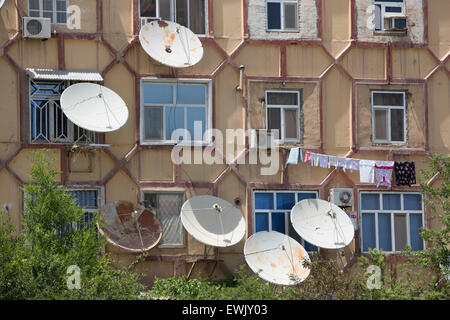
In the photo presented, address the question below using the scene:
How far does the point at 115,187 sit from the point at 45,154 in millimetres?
2042

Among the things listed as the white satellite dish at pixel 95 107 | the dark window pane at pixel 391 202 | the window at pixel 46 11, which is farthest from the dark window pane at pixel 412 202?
the window at pixel 46 11

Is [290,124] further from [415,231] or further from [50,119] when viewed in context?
[50,119]

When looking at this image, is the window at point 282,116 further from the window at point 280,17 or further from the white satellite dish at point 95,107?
the white satellite dish at point 95,107

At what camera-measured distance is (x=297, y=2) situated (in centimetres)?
3453

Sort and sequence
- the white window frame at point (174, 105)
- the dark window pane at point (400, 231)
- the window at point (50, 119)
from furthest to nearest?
1. the dark window pane at point (400, 231)
2. the white window frame at point (174, 105)
3. the window at point (50, 119)

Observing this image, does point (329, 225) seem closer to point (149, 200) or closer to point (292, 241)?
point (292, 241)

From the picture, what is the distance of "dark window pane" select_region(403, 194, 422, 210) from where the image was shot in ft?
113

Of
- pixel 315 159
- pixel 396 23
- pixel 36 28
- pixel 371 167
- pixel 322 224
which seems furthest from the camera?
pixel 396 23

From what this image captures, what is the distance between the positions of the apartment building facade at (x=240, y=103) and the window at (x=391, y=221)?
0.04m

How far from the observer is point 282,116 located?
34062 millimetres

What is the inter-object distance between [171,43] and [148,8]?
1408 mm

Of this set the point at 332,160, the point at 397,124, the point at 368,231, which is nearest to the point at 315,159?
the point at 332,160

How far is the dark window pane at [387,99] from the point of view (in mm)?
34719

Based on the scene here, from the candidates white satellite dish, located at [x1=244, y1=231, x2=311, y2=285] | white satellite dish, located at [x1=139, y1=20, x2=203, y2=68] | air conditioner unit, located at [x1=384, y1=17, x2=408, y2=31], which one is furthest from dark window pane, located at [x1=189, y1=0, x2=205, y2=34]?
white satellite dish, located at [x1=244, y1=231, x2=311, y2=285]
